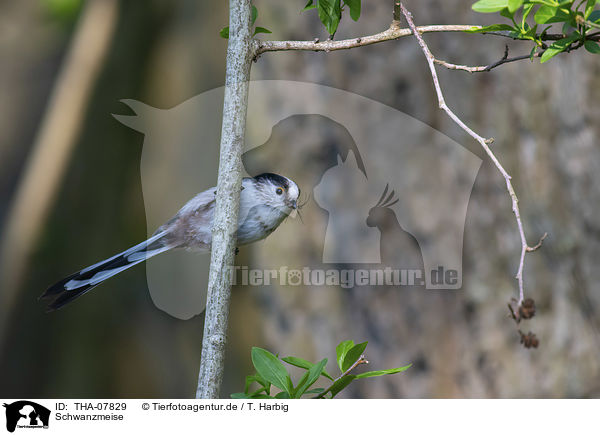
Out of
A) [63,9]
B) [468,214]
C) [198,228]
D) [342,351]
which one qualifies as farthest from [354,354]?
[63,9]

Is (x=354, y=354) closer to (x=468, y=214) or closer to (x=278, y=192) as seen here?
(x=278, y=192)

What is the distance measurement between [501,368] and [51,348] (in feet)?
2.29

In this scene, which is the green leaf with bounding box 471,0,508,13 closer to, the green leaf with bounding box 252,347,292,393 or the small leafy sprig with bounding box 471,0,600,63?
the small leafy sprig with bounding box 471,0,600,63

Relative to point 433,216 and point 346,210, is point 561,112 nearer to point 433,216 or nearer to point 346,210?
point 433,216

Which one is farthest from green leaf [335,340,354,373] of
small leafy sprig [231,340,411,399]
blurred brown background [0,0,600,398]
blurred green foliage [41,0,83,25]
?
blurred green foliage [41,0,83,25]

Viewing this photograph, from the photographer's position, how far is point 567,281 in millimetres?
800

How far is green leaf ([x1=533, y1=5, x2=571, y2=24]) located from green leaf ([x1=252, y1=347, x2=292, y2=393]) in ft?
0.73

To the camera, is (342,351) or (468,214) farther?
(468,214)

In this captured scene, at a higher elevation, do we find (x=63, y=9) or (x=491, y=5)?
(x=63, y=9)

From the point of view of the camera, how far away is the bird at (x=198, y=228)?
0.99 ft
